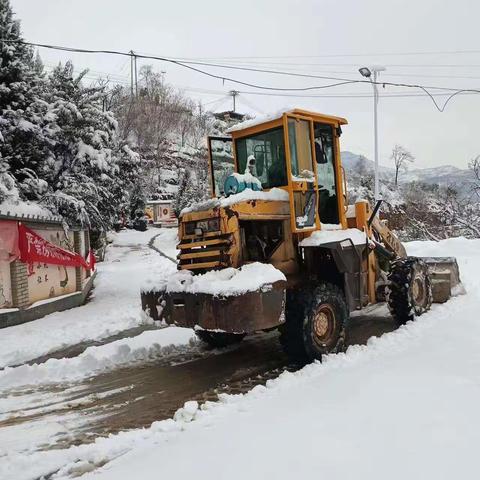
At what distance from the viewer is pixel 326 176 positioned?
739cm

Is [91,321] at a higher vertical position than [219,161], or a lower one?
lower

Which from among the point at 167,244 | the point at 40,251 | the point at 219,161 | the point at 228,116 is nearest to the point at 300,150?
the point at 219,161

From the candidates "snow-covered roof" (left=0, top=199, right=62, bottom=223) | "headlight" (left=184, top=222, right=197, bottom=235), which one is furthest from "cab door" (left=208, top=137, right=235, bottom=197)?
"snow-covered roof" (left=0, top=199, right=62, bottom=223)

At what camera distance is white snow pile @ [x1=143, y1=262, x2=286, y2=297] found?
545 cm

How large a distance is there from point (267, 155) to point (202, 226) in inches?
64.6

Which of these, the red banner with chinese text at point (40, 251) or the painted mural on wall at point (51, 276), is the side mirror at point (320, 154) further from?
the painted mural on wall at point (51, 276)

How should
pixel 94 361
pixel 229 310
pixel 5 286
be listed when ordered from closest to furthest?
pixel 229 310 < pixel 94 361 < pixel 5 286

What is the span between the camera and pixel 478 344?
20.8ft

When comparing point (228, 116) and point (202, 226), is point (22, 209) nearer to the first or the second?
point (202, 226)

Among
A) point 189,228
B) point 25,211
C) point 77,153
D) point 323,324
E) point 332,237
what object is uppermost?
point 77,153

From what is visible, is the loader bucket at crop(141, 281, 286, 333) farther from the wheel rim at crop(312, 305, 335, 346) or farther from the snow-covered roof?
the snow-covered roof

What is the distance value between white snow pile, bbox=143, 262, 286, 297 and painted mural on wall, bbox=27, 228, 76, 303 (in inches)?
231

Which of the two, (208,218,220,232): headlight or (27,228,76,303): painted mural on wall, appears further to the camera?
(27,228,76,303): painted mural on wall

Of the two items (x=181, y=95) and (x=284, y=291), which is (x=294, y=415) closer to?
(x=284, y=291)
